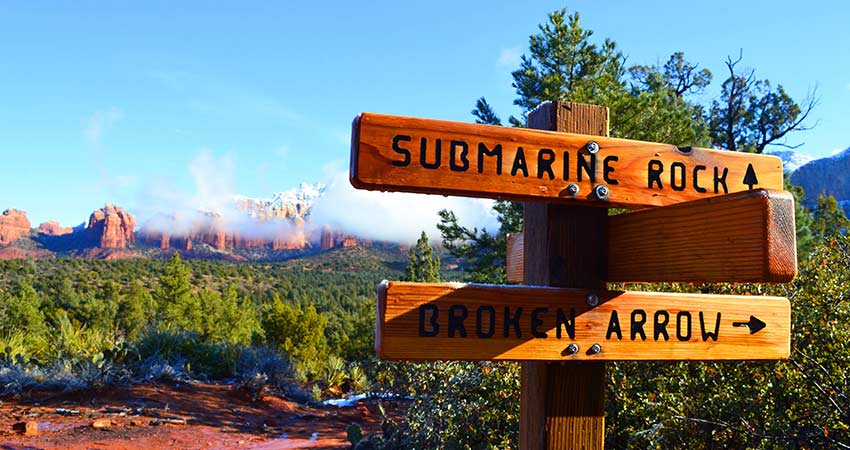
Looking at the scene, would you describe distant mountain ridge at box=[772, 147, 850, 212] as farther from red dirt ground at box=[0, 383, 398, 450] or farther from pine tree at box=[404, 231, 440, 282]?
red dirt ground at box=[0, 383, 398, 450]

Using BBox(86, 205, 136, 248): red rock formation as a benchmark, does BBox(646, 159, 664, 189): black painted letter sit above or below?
below

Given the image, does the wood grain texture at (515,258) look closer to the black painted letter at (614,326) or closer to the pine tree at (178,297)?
the black painted letter at (614,326)

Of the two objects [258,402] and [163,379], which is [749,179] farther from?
[163,379]

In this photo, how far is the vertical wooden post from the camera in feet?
6.50

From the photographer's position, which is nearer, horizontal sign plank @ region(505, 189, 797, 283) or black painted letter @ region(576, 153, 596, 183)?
horizontal sign plank @ region(505, 189, 797, 283)

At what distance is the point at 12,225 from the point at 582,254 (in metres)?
171

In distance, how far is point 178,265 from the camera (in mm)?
34594

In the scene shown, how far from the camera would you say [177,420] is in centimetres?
811

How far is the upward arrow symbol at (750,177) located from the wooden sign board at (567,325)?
0.36 metres

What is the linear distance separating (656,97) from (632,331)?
17.6 m

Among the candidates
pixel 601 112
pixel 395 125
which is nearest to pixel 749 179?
pixel 601 112

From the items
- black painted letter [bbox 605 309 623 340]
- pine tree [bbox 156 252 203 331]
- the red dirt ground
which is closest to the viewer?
black painted letter [bbox 605 309 623 340]

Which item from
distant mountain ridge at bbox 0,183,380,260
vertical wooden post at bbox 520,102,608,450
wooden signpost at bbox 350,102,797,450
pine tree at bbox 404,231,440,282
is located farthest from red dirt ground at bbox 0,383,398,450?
distant mountain ridge at bbox 0,183,380,260

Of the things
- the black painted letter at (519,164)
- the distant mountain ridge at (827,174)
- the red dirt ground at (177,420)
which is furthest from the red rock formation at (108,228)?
the black painted letter at (519,164)
